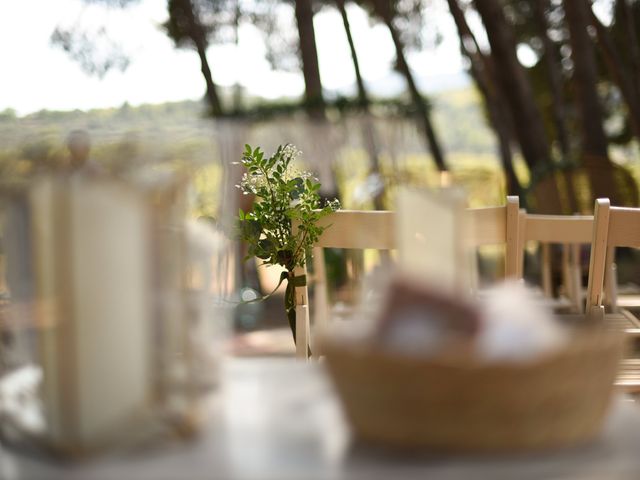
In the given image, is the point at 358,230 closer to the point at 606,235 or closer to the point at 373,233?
the point at 373,233

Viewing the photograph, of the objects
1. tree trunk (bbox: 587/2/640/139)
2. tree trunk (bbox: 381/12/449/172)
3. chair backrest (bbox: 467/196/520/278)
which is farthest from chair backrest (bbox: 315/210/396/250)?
tree trunk (bbox: 381/12/449/172)

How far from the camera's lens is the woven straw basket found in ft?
2.08

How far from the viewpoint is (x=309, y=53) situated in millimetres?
8570

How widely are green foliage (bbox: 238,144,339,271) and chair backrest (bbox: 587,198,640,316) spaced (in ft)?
1.79

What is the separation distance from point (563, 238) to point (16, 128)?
6.72ft

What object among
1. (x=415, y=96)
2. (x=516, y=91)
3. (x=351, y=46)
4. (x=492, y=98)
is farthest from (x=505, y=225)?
(x=351, y=46)

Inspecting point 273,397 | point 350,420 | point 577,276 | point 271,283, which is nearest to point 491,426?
point 350,420

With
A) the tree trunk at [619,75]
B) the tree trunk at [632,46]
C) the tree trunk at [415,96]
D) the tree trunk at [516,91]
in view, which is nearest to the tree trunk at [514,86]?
the tree trunk at [516,91]

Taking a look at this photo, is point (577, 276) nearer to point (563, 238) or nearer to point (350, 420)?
point (563, 238)

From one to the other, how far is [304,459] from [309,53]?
8.10 m

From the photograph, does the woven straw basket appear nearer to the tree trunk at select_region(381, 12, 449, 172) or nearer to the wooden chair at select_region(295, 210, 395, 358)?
the wooden chair at select_region(295, 210, 395, 358)

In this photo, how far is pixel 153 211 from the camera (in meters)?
0.67

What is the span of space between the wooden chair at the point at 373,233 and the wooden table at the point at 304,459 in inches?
46.1

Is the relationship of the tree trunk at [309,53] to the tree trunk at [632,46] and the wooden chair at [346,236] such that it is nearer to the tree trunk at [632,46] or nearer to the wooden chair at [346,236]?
the tree trunk at [632,46]
